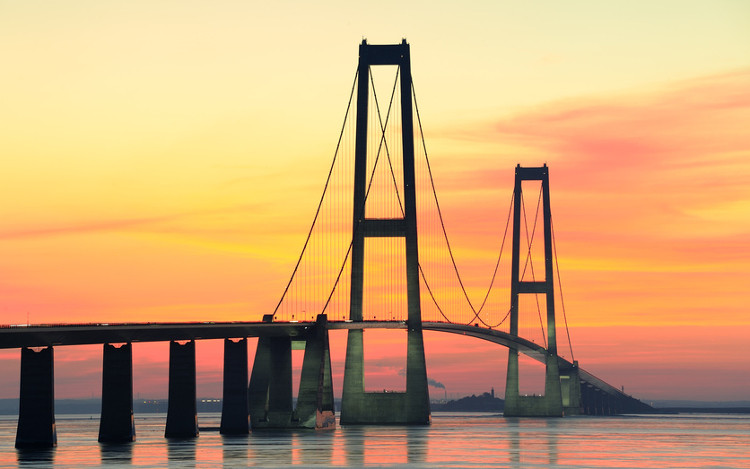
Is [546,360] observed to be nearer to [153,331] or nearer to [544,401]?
[544,401]

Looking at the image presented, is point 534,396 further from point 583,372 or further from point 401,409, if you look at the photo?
point 401,409

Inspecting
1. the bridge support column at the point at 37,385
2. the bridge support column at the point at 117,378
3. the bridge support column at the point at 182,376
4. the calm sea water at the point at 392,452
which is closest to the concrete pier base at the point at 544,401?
the calm sea water at the point at 392,452

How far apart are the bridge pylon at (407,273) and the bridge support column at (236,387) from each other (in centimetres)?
1805

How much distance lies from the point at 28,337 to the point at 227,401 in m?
25.7

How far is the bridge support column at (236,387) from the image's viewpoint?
92.2 metres

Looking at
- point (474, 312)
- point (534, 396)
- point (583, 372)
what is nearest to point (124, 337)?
point (474, 312)

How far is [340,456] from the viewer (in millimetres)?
70312

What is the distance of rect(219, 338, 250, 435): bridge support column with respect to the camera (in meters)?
92.2

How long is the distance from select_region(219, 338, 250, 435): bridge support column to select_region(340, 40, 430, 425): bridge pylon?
18.1 meters

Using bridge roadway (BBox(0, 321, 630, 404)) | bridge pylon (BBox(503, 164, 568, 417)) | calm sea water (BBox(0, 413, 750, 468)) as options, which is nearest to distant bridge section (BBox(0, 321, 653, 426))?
bridge roadway (BBox(0, 321, 630, 404))

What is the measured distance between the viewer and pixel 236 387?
92.4 meters

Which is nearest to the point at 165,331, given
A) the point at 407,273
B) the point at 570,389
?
the point at 407,273

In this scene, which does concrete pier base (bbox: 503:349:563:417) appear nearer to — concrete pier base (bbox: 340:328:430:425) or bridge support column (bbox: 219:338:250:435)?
concrete pier base (bbox: 340:328:430:425)

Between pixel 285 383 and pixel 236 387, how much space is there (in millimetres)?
7198
